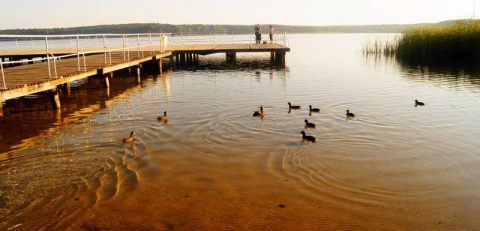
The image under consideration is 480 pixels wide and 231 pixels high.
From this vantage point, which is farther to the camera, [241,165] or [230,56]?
[230,56]

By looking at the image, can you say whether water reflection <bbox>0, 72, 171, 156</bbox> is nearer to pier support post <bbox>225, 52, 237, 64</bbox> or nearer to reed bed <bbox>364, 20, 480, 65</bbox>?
pier support post <bbox>225, 52, 237, 64</bbox>

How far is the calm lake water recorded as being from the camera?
6.53 meters

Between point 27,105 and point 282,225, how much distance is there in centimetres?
1390

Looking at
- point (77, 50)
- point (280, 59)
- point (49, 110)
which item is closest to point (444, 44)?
point (280, 59)

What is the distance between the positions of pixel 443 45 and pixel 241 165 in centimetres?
2824

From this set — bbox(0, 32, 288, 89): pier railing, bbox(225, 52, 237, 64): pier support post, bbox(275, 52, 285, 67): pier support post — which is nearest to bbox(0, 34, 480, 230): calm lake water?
bbox(0, 32, 288, 89): pier railing

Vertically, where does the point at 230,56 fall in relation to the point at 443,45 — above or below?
below

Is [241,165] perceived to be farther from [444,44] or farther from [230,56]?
[230,56]

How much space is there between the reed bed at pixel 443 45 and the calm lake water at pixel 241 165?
50.2 feet

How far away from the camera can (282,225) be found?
6.27 metres

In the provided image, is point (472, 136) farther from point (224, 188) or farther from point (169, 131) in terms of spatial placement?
point (169, 131)

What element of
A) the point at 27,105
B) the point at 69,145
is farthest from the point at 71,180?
the point at 27,105

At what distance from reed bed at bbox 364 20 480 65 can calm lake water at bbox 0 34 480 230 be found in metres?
15.3

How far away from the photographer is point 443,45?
31.2 meters
